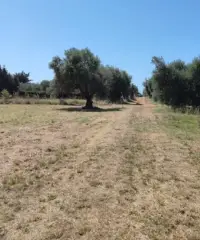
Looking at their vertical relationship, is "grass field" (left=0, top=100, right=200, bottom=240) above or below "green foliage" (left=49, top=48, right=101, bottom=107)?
below

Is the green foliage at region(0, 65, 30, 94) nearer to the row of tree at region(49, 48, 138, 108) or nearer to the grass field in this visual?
the row of tree at region(49, 48, 138, 108)

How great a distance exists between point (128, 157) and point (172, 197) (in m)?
2.38

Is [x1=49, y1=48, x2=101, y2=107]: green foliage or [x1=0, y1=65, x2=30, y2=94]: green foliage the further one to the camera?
[x1=0, y1=65, x2=30, y2=94]: green foliage

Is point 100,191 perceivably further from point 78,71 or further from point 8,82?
point 8,82

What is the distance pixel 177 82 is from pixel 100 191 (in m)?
19.8

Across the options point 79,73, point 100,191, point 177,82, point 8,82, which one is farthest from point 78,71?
point 8,82

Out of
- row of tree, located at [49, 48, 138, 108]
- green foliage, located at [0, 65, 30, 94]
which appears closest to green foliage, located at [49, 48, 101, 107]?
row of tree, located at [49, 48, 138, 108]

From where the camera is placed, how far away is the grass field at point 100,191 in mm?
3166

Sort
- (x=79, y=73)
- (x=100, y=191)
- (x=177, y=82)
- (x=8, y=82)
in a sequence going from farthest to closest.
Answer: (x=8, y=82), (x=79, y=73), (x=177, y=82), (x=100, y=191)

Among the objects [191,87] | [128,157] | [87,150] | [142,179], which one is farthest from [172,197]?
[191,87]

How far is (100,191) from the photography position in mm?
4328

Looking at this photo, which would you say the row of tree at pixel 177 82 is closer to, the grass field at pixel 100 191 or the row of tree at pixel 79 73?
the row of tree at pixel 79 73

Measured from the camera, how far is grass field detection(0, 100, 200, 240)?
317cm

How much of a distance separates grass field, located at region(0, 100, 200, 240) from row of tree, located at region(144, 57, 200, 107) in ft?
51.4
